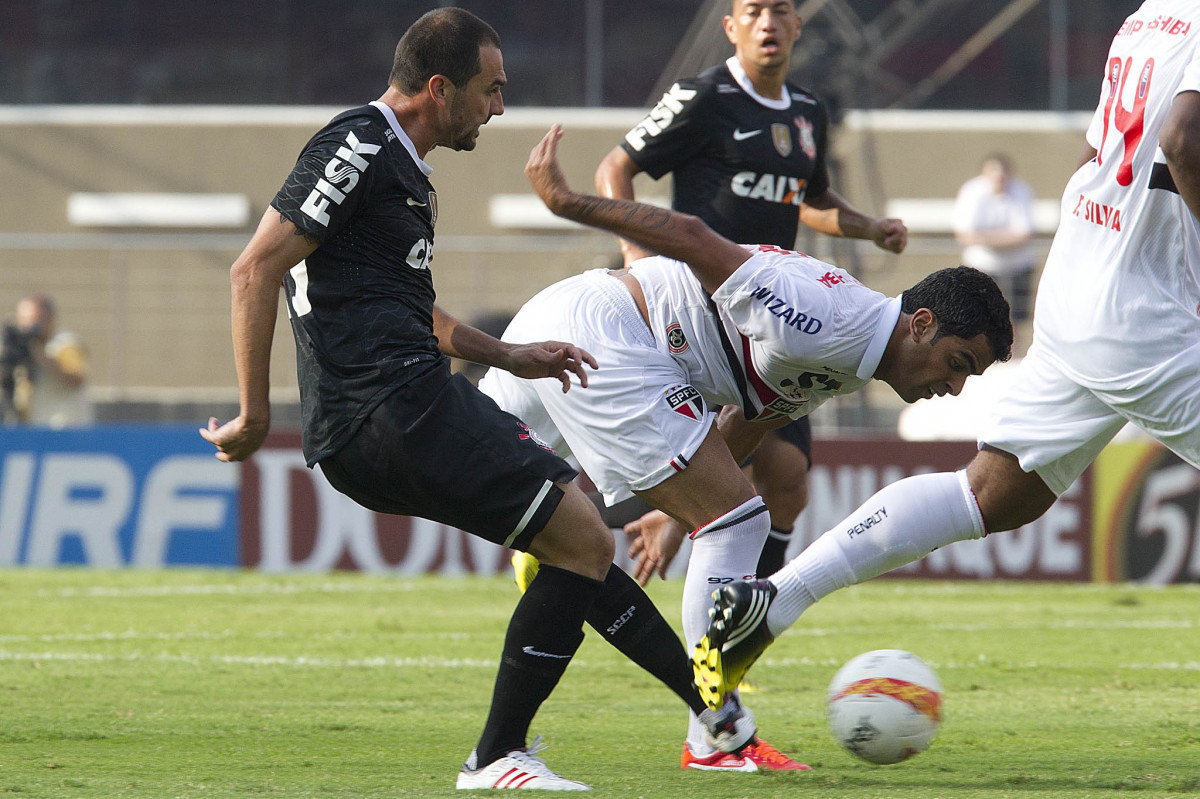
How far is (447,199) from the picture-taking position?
1897 centimetres

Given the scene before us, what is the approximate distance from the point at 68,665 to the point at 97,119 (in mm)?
14431

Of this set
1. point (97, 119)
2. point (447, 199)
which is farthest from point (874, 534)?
point (97, 119)

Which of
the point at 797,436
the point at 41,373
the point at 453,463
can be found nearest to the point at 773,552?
the point at 797,436

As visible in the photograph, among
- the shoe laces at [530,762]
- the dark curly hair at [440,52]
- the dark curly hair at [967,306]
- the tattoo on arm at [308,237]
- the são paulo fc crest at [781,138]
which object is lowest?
the shoe laces at [530,762]

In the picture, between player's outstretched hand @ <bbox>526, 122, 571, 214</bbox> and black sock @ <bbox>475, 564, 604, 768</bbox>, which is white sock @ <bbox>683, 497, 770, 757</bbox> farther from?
player's outstretched hand @ <bbox>526, 122, 571, 214</bbox>

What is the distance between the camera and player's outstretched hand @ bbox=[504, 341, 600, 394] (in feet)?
13.6

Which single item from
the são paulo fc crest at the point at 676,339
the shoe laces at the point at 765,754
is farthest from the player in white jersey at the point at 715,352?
the shoe laces at the point at 765,754

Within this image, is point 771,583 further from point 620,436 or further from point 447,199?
point 447,199

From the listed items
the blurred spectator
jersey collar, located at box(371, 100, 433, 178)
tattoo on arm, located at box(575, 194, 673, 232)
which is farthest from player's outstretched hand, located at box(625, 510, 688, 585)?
the blurred spectator

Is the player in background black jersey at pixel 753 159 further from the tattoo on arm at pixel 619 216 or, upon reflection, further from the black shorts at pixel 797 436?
the tattoo on arm at pixel 619 216

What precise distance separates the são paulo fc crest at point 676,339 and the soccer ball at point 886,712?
1.11 meters

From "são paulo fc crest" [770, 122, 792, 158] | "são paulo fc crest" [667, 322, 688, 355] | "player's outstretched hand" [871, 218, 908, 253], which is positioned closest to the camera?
"são paulo fc crest" [667, 322, 688, 355]

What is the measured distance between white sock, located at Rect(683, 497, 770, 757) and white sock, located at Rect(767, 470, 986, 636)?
11cm

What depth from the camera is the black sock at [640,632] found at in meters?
4.40
